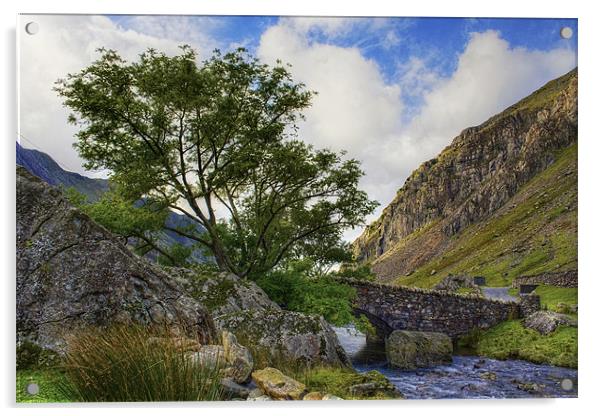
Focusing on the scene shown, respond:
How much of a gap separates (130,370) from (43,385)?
1.35 m

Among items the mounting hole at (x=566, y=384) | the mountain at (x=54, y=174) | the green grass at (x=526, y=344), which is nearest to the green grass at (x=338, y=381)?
the green grass at (x=526, y=344)

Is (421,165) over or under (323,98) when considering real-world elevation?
under

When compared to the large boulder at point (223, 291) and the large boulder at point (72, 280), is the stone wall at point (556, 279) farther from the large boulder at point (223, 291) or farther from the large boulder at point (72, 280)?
the large boulder at point (72, 280)

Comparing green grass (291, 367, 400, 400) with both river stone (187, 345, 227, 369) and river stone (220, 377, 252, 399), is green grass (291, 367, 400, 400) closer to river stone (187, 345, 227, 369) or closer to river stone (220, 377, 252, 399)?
river stone (220, 377, 252, 399)

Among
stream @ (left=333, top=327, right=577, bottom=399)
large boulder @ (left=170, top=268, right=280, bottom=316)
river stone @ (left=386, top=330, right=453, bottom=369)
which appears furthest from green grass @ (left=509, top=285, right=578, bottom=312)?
large boulder @ (left=170, top=268, right=280, bottom=316)

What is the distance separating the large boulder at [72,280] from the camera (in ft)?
17.4

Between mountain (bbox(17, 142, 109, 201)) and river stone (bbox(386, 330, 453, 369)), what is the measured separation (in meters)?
5.20

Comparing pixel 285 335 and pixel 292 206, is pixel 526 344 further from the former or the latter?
pixel 292 206
